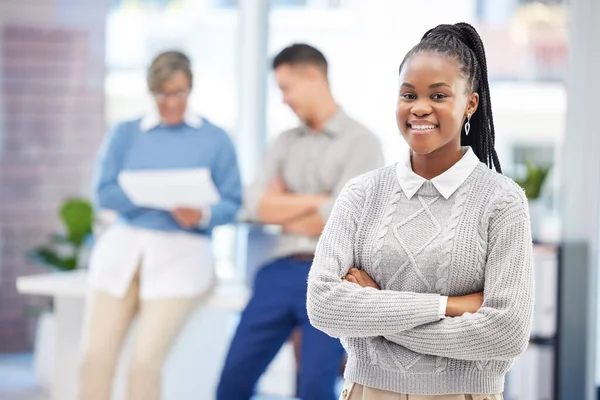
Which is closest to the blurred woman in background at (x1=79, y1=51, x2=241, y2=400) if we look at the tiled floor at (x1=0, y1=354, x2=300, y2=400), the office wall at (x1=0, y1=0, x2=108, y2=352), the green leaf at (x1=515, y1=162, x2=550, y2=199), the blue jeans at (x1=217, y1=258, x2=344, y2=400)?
the blue jeans at (x1=217, y1=258, x2=344, y2=400)

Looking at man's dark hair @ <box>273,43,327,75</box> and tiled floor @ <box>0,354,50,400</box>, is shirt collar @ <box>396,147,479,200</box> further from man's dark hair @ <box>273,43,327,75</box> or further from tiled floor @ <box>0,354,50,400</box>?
tiled floor @ <box>0,354,50,400</box>

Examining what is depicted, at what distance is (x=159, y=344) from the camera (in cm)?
379

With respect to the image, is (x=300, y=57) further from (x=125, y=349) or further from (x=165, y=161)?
(x=125, y=349)

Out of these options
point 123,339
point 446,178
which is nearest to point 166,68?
point 123,339

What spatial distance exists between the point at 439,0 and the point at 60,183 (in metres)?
2.61

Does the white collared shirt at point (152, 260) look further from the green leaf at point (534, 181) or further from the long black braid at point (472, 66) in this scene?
the long black braid at point (472, 66)

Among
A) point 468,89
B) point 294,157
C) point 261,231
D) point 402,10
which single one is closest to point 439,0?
point 402,10

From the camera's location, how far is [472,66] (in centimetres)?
195

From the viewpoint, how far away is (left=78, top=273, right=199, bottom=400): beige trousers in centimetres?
377

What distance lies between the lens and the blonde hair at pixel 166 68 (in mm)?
3857

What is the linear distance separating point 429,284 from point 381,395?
0.77 ft

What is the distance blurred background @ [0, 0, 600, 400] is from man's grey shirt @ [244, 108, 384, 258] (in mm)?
1121

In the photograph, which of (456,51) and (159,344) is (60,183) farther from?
(456,51)

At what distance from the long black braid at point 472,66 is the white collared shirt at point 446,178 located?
0.27 ft
